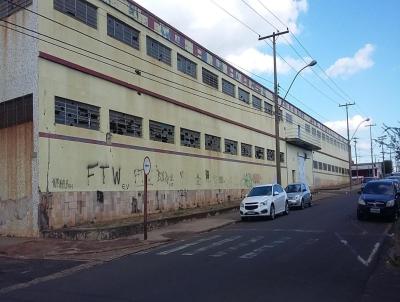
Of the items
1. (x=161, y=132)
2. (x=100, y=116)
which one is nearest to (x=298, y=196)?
(x=161, y=132)

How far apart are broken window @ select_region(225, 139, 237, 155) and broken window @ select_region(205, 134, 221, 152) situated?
1587mm

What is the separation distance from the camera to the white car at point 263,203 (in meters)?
24.3

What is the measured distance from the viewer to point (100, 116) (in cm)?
2305

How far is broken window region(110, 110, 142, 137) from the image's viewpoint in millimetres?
24112

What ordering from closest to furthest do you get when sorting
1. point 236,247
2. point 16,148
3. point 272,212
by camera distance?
point 236,247 → point 16,148 → point 272,212

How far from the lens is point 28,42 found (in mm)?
20219

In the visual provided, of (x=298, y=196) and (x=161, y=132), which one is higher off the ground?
(x=161, y=132)

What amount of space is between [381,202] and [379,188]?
1649 mm

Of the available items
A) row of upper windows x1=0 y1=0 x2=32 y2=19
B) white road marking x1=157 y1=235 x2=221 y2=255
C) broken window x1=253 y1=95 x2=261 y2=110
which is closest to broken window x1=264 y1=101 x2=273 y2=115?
broken window x1=253 y1=95 x2=261 y2=110

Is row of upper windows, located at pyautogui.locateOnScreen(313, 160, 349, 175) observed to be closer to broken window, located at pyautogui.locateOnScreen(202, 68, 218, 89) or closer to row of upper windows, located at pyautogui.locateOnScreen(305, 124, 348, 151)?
row of upper windows, located at pyautogui.locateOnScreen(305, 124, 348, 151)

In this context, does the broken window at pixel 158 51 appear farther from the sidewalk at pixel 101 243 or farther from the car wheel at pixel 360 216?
the car wheel at pixel 360 216

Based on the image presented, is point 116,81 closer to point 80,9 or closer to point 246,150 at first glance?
point 80,9

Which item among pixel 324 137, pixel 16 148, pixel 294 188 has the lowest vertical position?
pixel 294 188

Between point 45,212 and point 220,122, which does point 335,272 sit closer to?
point 45,212
